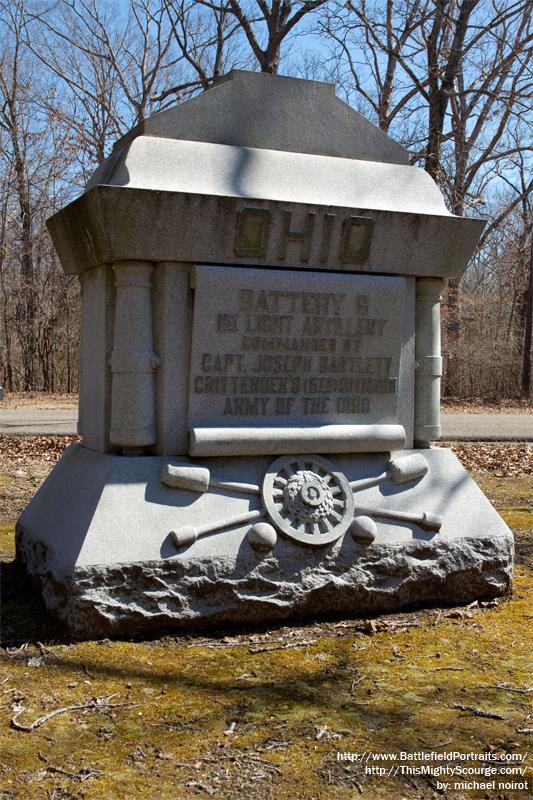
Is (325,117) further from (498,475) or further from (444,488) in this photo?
(498,475)

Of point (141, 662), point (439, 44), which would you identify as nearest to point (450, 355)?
point (439, 44)

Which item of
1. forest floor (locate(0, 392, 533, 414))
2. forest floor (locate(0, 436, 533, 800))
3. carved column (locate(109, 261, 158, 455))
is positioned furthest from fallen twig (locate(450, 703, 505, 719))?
forest floor (locate(0, 392, 533, 414))

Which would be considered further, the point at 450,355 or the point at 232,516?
the point at 450,355

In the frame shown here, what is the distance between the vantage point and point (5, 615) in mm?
4586

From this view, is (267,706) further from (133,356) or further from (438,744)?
(133,356)

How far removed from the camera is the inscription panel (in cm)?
465

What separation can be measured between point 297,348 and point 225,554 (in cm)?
122

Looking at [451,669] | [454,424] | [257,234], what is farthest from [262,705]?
[454,424]

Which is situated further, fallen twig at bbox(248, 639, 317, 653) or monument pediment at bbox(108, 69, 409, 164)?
monument pediment at bbox(108, 69, 409, 164)

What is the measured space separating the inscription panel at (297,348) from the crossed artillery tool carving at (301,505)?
292 millimetres

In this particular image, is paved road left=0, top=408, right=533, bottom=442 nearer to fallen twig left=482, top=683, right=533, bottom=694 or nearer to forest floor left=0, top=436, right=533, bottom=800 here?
forest floor left=0, top=436, right=533, bottom=800

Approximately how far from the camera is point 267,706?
3486 mm

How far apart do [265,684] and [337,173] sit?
2.86m

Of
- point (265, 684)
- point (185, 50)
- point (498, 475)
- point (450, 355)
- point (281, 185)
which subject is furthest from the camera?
point (450, 355)
